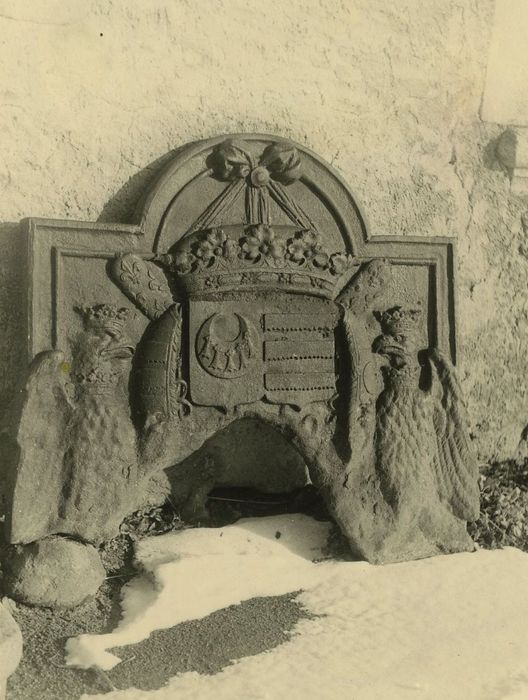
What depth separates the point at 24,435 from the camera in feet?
7.80

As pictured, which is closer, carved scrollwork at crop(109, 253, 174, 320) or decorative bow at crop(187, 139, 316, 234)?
carved scrollwork at crop(109, 253, 174, 320)

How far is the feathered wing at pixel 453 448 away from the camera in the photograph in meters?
2.81

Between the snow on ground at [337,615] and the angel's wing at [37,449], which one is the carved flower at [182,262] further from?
the snow on ground at [337,615]

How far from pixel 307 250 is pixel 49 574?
1.22 m

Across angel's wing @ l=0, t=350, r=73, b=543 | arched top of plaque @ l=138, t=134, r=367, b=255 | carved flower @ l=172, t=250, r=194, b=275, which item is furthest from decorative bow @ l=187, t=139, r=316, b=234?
angel's wing @ l=0, t=350, r=73, b=543

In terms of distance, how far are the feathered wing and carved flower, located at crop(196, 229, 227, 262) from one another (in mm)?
814

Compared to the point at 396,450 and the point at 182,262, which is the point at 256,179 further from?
the point at 396,450

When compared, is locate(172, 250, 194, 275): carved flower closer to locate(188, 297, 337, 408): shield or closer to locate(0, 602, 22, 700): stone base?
locate(188, 297, 337, 408): shield

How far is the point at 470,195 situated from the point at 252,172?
0.93 metres

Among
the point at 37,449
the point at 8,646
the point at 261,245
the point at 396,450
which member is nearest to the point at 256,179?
the point at 261,245

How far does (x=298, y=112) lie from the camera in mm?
2943

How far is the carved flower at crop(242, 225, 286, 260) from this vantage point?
265 centimetres

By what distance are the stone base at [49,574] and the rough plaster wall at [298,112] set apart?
52 centimetres

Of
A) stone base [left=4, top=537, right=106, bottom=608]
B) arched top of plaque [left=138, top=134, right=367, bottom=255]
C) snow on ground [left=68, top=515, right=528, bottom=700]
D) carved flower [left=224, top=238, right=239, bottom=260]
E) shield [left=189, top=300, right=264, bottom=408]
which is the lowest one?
snow on ground [left=68, top=515, right=528, bottom=700]
